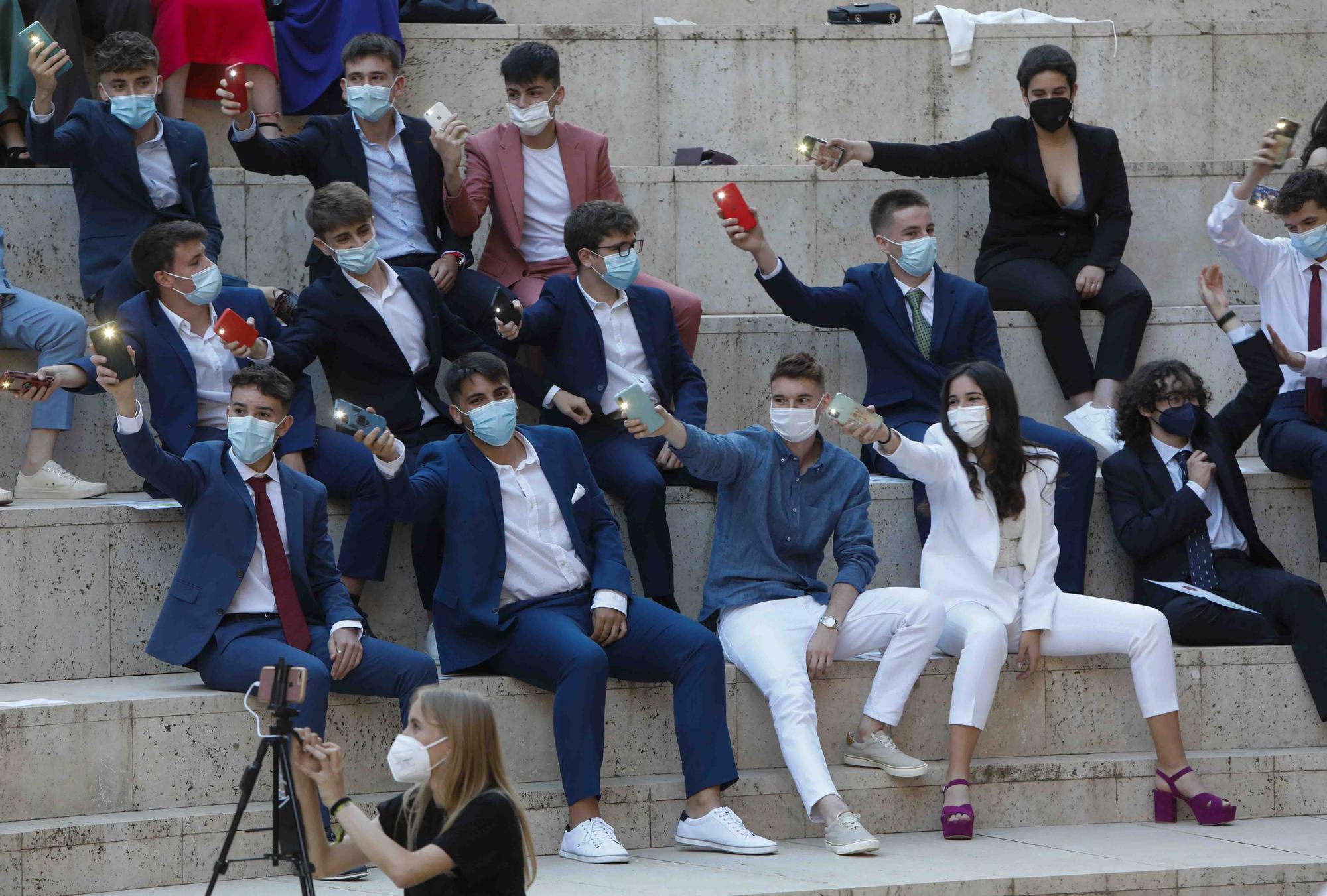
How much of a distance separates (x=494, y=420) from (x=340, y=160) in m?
1.90

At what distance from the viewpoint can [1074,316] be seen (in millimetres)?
7773

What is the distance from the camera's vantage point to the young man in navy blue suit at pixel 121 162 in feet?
23.3

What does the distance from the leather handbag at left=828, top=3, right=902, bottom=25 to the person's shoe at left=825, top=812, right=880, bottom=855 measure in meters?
5.30

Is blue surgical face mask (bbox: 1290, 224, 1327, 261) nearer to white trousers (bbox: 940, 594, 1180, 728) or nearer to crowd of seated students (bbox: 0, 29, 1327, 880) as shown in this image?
crowd of seated students (bbox: 0, 29, 1327, 880)

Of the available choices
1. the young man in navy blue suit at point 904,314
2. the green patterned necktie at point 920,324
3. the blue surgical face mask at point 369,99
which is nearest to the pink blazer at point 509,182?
the blue surgical face mask at point 369,99

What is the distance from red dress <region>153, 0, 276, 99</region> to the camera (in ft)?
27.3

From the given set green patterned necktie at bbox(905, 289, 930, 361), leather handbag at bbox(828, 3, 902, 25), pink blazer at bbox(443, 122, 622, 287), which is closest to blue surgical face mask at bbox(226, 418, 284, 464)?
pink blazer at bbox(443, 122, 622, 287)

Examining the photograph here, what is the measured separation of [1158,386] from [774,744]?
84.7 inches

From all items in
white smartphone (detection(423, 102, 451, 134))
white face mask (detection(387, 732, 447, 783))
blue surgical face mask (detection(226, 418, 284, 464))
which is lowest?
white face mask (detection(387, 732, 447, 783))

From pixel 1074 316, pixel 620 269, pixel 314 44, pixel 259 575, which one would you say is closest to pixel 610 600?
pixel 259 575

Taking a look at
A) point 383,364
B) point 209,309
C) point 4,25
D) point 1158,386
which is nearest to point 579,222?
point 383,364

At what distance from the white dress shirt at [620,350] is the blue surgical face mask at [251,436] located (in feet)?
5.21

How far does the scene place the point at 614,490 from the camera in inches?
267

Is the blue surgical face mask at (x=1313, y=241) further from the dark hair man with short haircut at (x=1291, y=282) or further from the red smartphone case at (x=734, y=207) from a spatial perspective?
the red smartphone case at (x=734, y=207)
